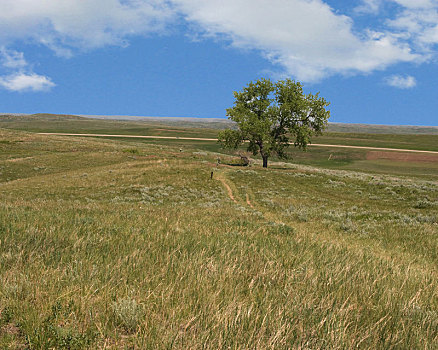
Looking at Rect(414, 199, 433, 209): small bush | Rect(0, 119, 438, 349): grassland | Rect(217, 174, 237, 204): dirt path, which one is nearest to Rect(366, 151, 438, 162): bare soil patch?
Rect(414, 199, 433, 209): small bush

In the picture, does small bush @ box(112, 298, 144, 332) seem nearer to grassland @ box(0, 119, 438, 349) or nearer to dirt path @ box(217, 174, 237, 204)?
grassland @ box(0, 119, 438, 349)

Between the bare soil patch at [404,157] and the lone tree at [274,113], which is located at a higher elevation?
the lone tree at [274,113]

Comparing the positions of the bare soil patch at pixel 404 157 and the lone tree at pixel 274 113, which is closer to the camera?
the lone tree at pixel 274 113

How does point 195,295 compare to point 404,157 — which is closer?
point 195,295

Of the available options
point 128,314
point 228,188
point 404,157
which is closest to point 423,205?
point 228,188

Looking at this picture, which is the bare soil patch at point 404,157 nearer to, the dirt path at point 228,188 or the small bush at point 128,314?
the dirt path at point 228,188


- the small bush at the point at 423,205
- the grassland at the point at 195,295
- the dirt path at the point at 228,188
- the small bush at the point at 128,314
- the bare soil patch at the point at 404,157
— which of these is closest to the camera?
the grassland at the point at 195,295

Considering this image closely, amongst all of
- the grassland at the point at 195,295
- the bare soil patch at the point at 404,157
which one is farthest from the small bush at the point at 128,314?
the bare soil patch at the point at 404,157

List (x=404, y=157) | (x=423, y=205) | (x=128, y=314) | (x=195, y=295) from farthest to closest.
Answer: (x=404, y=157) → (x=423, y=205) → (x=195, y=295) → (x=128, y=314)

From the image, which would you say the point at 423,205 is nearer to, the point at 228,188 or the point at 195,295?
the point at 228,188

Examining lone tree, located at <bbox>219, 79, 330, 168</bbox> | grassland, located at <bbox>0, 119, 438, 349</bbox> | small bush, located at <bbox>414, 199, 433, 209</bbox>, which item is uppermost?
lone tree, located at <bbox>219, 79, 330, 168</bbox>

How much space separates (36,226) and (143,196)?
21.9m

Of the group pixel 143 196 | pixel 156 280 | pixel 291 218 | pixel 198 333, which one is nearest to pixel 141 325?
pixel 198 333

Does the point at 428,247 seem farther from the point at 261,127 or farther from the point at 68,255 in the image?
the point at 261,127
